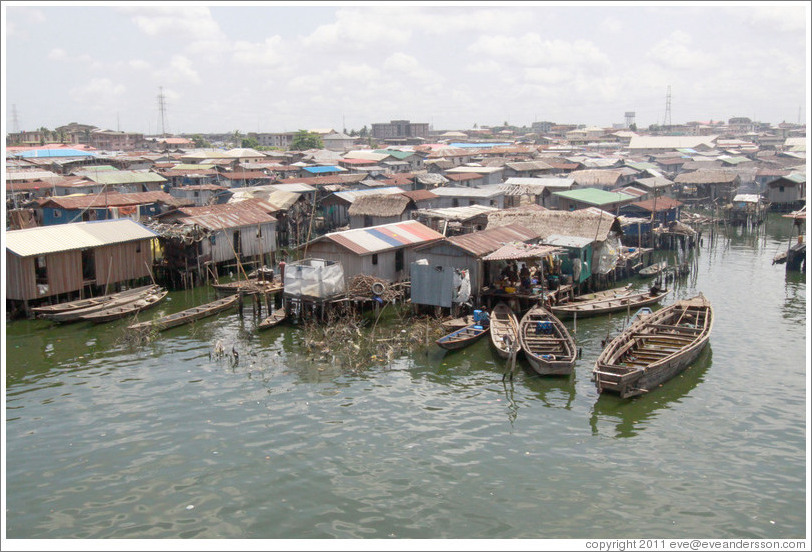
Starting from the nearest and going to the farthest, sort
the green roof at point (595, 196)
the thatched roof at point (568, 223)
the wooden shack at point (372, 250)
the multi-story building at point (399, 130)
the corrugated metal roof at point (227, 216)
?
the wooden shack at point (372, 250) < the thatched roof at point (568, 223) < the corrugated metal roof at point (227, 216) < the green roof at point (595, 196) < the multi-story building at point (399, 130)

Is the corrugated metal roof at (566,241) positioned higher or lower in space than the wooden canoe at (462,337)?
higher

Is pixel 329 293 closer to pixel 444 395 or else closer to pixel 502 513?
pixel 444 395

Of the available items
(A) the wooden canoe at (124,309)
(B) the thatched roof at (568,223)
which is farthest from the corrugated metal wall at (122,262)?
(B) the thatched roof at (568,223)

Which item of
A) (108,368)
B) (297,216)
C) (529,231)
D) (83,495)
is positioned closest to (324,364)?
(108,368)

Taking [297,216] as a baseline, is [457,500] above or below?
below

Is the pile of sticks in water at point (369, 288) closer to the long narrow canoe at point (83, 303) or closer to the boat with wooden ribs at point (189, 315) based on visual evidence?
the boat with wooden ribs at point (189, 315)
